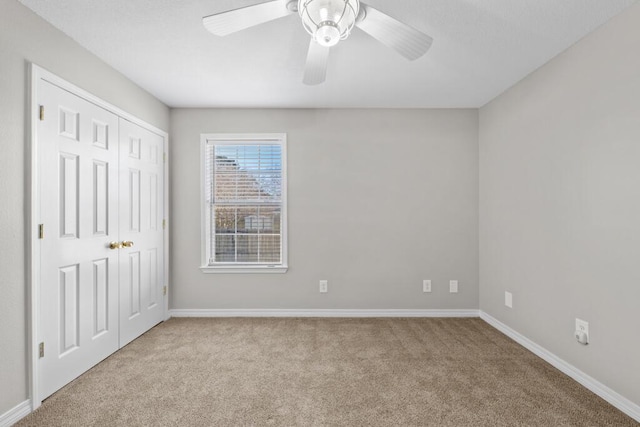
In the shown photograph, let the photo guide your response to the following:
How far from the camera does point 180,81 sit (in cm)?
311

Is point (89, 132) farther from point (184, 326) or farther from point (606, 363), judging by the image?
point (606, 363)

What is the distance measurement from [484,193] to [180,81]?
3214 millimetres

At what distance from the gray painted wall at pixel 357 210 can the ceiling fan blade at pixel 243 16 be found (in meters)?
2.21

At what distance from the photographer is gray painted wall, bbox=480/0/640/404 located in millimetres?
2027

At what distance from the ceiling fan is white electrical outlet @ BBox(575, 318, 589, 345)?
2079 millimetres

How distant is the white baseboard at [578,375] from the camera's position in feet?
6.61

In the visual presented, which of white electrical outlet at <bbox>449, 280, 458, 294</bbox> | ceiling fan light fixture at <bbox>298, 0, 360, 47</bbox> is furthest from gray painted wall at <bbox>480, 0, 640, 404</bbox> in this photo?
ceiling fan light fixture at <bbox>298, 0, 360, 47</bbox>

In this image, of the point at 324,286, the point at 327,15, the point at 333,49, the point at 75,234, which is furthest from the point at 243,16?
the point at 324,286

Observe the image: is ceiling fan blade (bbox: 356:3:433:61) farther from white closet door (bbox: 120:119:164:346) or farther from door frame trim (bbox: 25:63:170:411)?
white closet door (bbox: 120:119:164:346)

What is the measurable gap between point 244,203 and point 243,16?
2526mm

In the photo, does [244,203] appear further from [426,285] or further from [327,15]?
A: [327,15]

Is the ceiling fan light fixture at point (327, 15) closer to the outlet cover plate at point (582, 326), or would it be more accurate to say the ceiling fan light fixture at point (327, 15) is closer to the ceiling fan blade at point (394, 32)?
the ceiling fan blade at point (394, 32)

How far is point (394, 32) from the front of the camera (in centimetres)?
172

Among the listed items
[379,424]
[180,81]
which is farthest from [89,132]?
[379,424]
